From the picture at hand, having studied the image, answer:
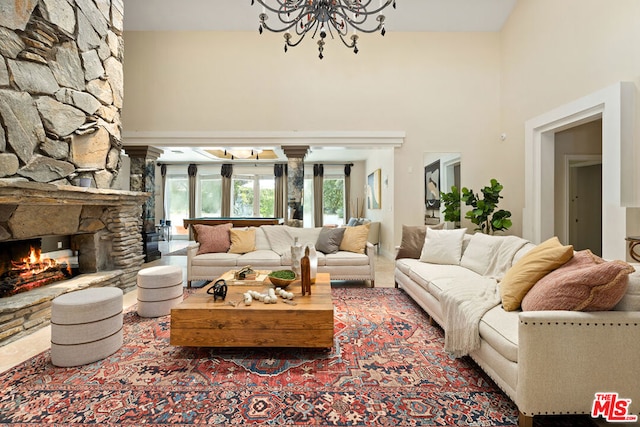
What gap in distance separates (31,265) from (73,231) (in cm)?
51

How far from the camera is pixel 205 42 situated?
5879mm

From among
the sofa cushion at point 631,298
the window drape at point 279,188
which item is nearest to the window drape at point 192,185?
the window drape at point 279,188

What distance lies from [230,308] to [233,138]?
4.33 meters

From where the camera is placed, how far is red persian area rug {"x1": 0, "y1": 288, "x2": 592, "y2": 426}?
1660mm

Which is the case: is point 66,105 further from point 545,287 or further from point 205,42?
point 545,287

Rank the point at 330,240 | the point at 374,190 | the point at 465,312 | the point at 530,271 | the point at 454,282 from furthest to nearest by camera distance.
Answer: the point at 374,190 < the point at 330,240 < the point at 454,282 < the point at 465,312 < the point at 530,271

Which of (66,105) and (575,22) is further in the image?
(575,22)

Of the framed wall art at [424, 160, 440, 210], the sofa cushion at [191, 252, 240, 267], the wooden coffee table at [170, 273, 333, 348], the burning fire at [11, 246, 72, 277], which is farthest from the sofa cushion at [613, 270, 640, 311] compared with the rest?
the burning fire at [11, 246, 72, 277]

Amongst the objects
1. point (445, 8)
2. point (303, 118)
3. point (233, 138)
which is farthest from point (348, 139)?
point (445, 8)

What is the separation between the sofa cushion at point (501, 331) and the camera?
1.68m

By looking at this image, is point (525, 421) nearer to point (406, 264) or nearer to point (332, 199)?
point (406, 264)

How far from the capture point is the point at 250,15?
220 inches

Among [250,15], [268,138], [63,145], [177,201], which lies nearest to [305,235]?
[268,138]

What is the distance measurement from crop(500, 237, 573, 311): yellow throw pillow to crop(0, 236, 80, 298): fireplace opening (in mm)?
4322
